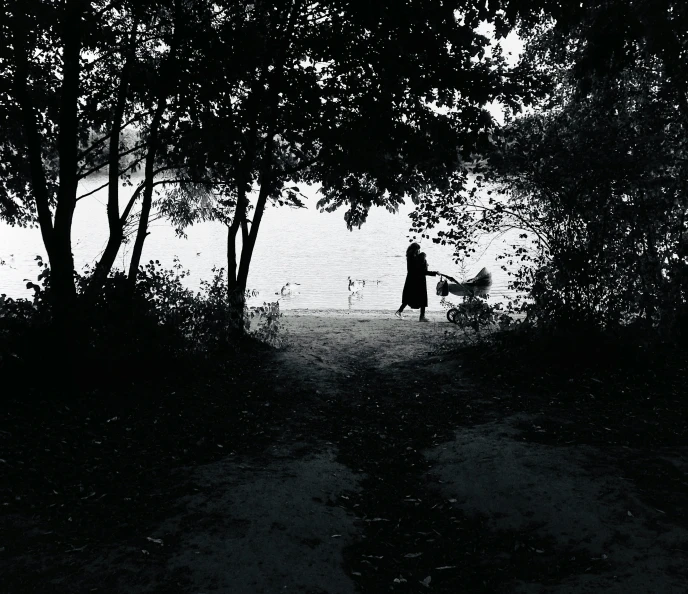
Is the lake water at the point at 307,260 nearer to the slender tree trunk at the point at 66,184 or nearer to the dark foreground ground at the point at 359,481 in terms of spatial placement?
the slender tree trunk at the point at 66,184

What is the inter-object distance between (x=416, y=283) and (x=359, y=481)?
10.5m

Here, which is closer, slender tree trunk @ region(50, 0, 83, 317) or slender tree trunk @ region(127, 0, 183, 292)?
slender tree trunk @ region(50, 0, 83, 317)

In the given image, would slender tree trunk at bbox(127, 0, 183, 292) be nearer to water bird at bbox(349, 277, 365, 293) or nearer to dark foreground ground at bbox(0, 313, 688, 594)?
dark foreground ground at bbox(0, 313, 688, 594)

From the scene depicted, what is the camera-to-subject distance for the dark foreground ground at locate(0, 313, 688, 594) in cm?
379

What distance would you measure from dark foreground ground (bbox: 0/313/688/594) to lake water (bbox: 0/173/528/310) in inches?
160

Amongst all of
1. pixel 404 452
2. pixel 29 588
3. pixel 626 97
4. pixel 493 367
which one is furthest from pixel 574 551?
pixel 626 97

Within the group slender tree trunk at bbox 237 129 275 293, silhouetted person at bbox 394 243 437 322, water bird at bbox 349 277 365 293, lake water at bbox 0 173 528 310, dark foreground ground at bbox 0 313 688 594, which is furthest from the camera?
lake water at bbox 0 173 528 310

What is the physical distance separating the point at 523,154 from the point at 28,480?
6911 mm

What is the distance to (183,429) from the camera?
6637 mm

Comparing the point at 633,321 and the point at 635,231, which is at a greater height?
the point at 635,231

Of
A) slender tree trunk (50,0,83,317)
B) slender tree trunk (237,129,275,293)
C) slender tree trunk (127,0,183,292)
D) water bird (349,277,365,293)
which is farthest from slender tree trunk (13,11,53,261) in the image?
water bird (349,277,365,293)

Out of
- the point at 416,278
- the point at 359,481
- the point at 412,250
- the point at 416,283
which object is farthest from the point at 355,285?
the point at 359,481

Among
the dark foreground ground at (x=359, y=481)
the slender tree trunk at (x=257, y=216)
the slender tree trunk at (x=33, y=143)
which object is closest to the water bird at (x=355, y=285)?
the slender tree trunk at (x=257, y=216)

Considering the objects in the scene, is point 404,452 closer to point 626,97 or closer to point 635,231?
point 635,231
